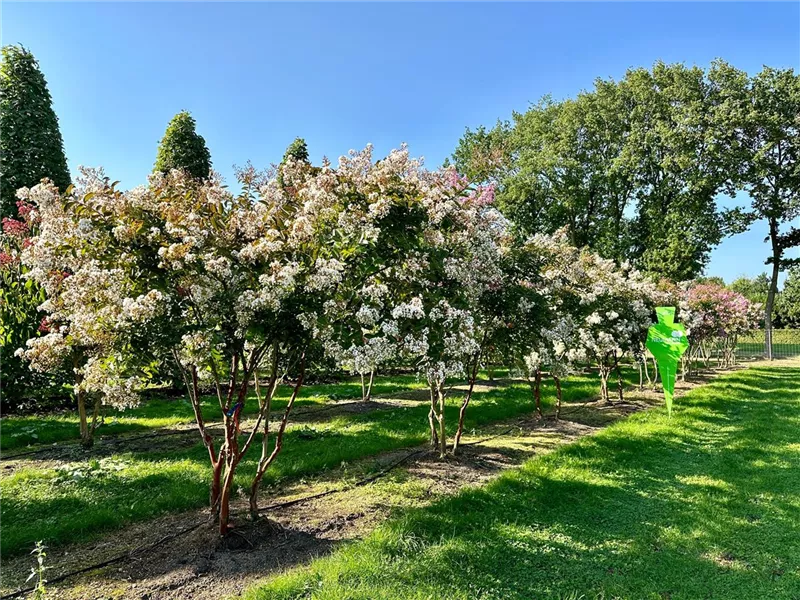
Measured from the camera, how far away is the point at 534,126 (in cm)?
2980

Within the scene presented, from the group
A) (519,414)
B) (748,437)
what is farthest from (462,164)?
(748,437)

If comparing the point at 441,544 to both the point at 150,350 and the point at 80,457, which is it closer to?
the point at 150,350

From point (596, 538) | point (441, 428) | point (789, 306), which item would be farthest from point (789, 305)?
point (596, 538)

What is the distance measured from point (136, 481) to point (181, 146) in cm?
1347

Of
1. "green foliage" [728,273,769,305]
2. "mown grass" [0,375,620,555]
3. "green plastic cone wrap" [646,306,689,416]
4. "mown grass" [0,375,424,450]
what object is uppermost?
"green foliage" [728,273,769,305]

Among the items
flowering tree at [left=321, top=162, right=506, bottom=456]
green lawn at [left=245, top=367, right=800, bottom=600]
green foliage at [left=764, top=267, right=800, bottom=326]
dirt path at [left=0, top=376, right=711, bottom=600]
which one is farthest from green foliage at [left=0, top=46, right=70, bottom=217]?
green foliage at [left=764, top=267, right=800, bottom=326]

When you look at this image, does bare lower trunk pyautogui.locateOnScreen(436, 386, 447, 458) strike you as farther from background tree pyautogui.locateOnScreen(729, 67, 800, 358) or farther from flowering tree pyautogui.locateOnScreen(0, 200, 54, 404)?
background tree pyautogui.locateOnScreen(729, 67, 800, 358)

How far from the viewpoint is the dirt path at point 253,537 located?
352cm

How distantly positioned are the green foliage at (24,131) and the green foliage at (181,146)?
114 inches

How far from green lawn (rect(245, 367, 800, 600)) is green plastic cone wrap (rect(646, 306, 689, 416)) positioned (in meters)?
1.96

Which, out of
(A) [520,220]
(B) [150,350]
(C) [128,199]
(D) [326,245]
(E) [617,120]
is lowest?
(B) [150,350]

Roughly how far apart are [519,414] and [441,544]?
691cm

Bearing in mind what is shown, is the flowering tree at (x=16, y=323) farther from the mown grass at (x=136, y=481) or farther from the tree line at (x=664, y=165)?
the tree line at (x=664, y=165)

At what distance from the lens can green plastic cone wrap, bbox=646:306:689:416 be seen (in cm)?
867
